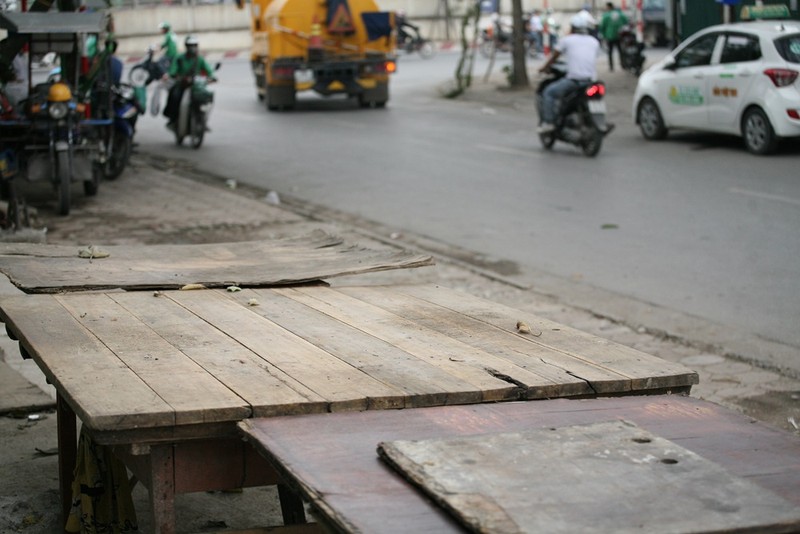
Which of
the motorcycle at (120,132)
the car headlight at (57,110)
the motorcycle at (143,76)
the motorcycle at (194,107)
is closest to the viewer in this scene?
the car headlight at (57,110)

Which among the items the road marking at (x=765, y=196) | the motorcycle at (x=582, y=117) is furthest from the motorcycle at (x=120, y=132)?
the road marking at (x=765, y=196)

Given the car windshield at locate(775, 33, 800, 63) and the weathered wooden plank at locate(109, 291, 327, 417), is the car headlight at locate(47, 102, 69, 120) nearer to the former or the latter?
the weathered wooden plank at locate(109, 291, 327, 417)

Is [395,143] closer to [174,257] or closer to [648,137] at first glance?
[648,137]

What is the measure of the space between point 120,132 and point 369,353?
1107 cm

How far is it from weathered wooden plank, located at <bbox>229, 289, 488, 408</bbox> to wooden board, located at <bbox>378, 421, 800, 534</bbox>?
1.04 feet

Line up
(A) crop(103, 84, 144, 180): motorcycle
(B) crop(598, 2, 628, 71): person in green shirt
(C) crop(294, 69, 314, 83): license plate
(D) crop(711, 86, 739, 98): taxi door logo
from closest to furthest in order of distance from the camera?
(A) crop(103, 84, 144, 180): motorcycle → (D) crop(711, 86, 739, 98): taxi door logo → (C) crop(294, 69, 314, 83): license plate → (B) crop(598, 2, 628, 71): person in green shirt

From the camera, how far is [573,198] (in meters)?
12.0

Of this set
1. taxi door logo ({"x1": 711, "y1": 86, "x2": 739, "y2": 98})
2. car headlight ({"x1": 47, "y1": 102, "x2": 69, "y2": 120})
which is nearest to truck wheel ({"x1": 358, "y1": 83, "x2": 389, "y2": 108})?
taxi door logo ({"x1": 711, "y1": 86, "x2": 739, "y2": 98})

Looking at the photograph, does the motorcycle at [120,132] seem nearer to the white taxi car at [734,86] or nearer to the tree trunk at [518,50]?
the white taxi car at [734,86]

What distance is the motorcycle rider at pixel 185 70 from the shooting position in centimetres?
1723

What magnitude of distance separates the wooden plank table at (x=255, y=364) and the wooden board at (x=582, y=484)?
39 centimetres

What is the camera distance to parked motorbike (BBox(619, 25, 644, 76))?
94.0 feet

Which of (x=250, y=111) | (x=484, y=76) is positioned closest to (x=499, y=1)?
(x=484, y=76)

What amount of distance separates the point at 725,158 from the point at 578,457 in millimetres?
13052
